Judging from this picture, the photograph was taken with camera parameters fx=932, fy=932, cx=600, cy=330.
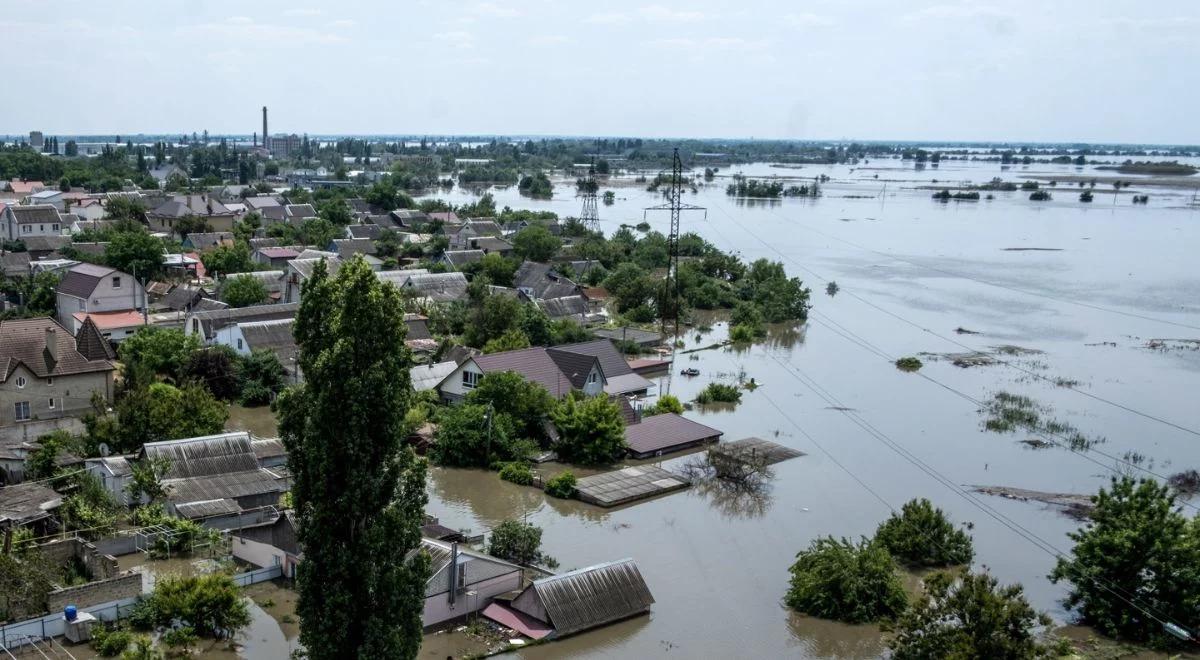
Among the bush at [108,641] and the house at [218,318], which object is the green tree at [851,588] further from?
the house at [218,318]

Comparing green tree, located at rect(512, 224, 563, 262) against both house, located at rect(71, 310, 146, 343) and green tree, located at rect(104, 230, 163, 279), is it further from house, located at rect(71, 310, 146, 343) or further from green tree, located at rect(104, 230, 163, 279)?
house, located at rect(71, 310, 146, 343)

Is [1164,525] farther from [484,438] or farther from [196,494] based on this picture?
[196,494]

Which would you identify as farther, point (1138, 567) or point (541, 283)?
point (541, 283)

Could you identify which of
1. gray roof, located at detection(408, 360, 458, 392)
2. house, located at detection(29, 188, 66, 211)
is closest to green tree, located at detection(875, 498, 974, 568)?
gray roof, located at detection(408, 360, 458, 392)

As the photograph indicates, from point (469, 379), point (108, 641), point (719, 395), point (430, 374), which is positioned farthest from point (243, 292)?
point (108, 641)

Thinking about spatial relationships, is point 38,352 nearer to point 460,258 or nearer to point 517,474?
point 517,474

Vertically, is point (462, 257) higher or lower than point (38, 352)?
higher

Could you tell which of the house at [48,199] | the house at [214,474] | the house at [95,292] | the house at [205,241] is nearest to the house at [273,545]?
the house at [214,474]
